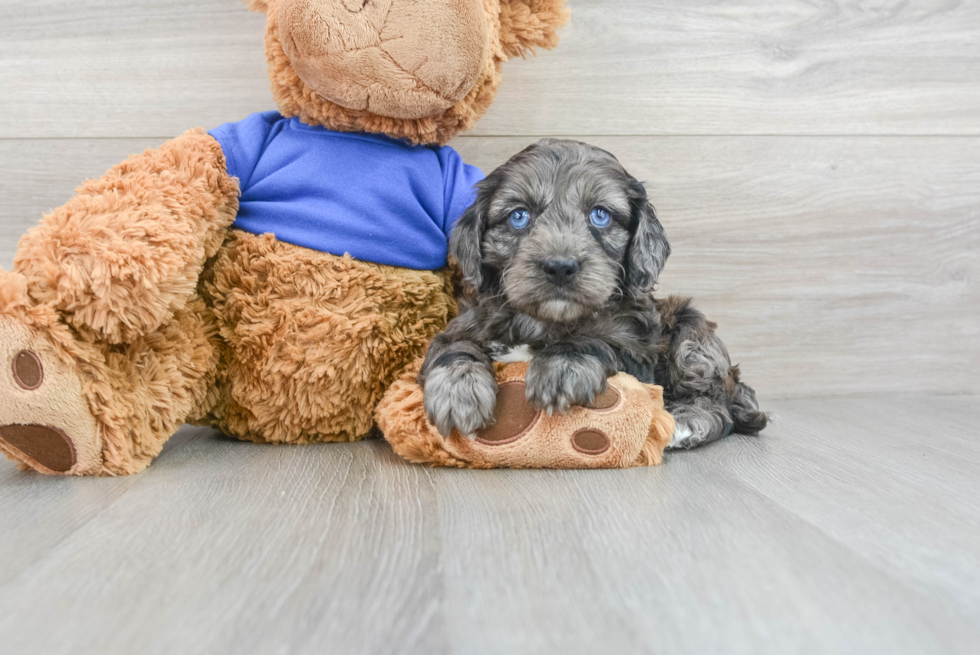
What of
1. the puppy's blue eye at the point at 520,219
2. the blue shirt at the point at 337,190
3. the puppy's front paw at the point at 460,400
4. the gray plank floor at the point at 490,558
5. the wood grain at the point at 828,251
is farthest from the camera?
the wood grain at the point at 828,251

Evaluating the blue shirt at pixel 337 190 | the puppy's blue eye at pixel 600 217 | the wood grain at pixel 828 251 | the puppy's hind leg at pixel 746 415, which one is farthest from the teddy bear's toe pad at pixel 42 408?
the puppy's hind leg at pixel 746 415

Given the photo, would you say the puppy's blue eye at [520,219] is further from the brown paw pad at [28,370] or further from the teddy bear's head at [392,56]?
the brown paw pad at [28,370]

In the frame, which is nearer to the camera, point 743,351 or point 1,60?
point 1,60

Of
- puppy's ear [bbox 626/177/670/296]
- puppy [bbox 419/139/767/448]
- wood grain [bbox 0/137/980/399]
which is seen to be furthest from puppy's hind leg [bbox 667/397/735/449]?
wood grain [bbox 0/137/980/399]

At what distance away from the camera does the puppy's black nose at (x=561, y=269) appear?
60.3 inches

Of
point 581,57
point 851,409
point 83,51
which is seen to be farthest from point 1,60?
point 851,409

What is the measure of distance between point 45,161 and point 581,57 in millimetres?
1739

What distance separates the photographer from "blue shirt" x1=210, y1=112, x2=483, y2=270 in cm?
182

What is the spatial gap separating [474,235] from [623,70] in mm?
1034

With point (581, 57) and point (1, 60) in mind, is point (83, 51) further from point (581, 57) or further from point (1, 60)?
point (581, 57)

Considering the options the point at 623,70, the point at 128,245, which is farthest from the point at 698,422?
the point at 128,245

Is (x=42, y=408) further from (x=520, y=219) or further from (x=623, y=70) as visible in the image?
(x=623, y=70)

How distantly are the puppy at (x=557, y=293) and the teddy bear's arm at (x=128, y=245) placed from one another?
0.60 metres

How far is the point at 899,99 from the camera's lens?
8.38 ft
